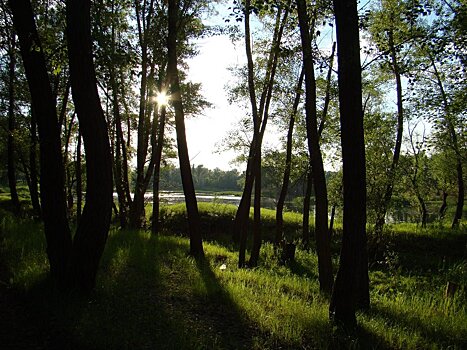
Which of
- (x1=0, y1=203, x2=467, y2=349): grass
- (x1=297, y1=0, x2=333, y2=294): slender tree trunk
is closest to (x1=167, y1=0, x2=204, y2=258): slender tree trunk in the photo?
(x1=0, y1=203, x2=467, y2=349): grass

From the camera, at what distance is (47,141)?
5754mm

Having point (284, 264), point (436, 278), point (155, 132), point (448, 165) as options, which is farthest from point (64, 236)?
point (448, 165)

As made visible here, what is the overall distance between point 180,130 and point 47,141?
4.89 meters

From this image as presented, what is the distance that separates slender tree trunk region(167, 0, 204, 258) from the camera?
10.0 m

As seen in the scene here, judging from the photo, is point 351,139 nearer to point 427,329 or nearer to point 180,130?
point 427,329

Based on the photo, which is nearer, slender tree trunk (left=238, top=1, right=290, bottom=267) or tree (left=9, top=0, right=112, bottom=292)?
tree (left=9, top=0, right=112, bottom=292)

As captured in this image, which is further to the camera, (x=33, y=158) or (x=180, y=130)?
(x=33, y=158)

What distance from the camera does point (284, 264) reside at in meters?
13.3

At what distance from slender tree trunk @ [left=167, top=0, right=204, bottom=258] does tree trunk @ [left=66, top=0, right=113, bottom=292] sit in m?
4.54

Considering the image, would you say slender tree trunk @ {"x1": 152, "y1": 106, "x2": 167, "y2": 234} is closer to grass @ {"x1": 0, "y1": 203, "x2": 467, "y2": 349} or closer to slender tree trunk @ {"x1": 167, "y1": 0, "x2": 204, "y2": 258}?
slender tree trunk @ {"x1": 167, "y1": 0, "x2": 204, "y2": 258}

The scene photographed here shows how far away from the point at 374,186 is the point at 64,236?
36.2ft

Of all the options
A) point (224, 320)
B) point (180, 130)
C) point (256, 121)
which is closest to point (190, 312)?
point (224, 320)

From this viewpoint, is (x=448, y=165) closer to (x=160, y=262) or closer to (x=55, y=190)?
(x=160, y=262)

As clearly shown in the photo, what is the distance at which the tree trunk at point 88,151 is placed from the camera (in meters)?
5.44
